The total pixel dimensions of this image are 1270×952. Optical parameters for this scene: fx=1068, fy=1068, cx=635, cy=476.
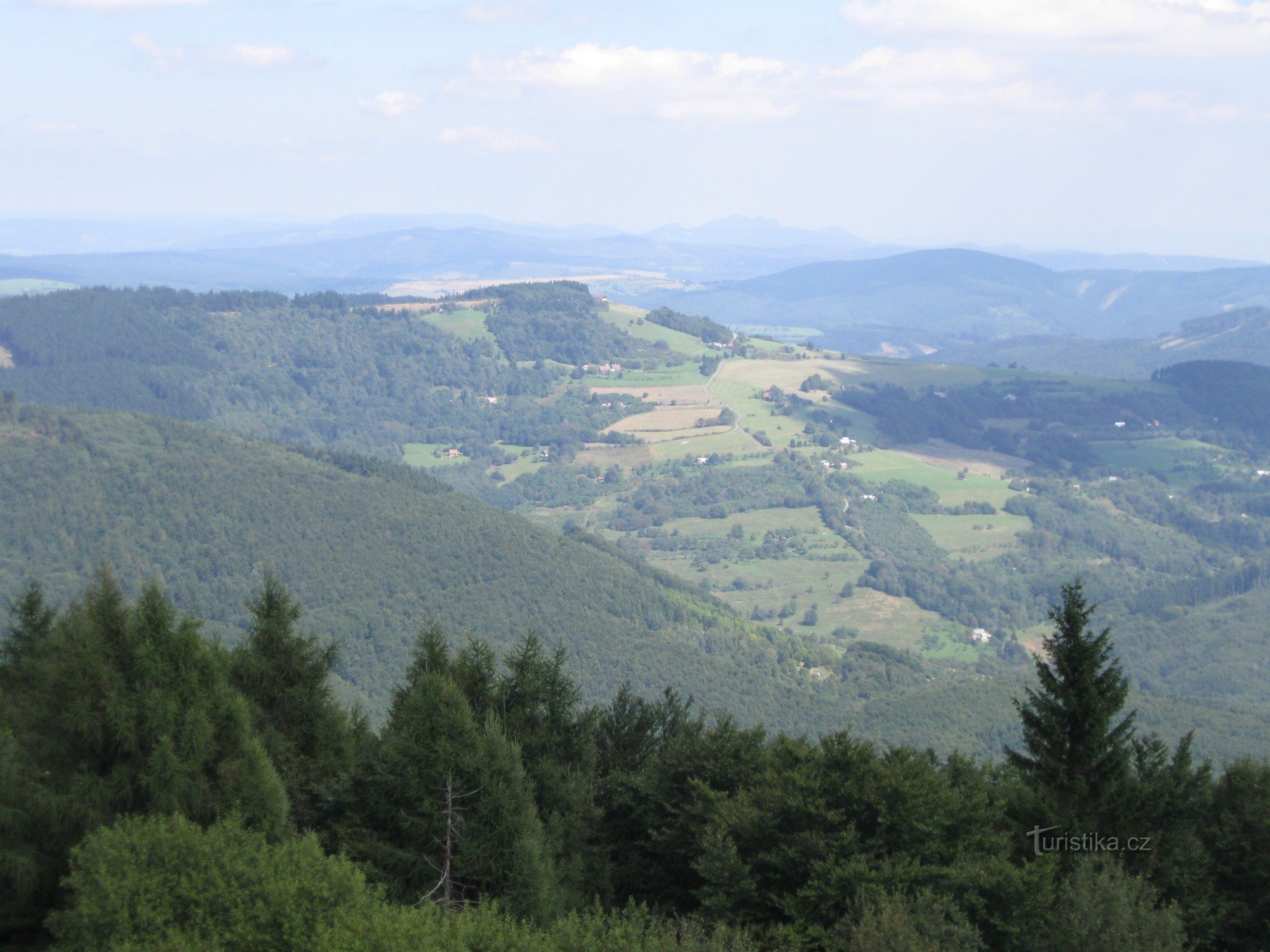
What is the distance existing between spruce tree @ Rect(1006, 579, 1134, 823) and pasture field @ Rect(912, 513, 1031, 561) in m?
143

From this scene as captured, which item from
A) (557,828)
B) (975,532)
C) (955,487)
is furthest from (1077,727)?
(955,487)

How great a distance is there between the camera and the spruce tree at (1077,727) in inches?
1077

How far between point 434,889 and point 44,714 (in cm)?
996

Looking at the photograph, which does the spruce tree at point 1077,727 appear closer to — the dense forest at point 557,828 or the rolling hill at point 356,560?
the dense forest at point 557,828

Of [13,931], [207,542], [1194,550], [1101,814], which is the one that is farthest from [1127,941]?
[1194,550]

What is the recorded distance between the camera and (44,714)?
2445 centimetres

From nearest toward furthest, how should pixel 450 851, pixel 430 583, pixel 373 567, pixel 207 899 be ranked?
pixel 207 899, pixel 450 851, pixel 430 583, pixel 373 567

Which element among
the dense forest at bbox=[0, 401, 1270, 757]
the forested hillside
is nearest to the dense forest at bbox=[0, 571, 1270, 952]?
the dense forest at bbox=[0, 401, 1270, 757]

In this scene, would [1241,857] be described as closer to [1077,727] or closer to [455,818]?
[1077,727]

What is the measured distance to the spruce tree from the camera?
2734 centimetres

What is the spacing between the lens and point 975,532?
176m

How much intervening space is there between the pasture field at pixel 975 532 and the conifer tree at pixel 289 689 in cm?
14439

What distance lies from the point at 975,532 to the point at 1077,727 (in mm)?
154188

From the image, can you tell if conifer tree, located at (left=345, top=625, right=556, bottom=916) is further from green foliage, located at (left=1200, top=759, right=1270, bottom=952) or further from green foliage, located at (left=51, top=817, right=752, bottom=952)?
green foliage, located at (left=1200, top=759, right=1270, bottom=952)
